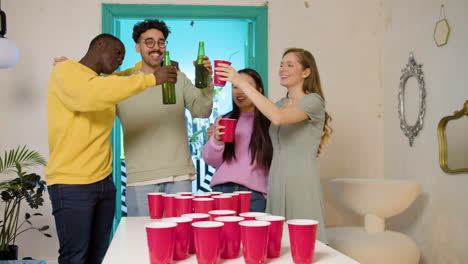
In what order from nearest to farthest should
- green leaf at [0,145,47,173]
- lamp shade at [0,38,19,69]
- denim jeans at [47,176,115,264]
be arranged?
denim jeans at [47,176,115,264], lamp shade at [0,38,19,69], green leaf at [0,145,47,173]

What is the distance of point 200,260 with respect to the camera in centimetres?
111

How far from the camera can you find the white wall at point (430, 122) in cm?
283

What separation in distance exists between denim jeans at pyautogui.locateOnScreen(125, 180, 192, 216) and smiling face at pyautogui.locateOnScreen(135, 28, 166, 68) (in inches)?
24.0

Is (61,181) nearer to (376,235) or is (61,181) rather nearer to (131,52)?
(376,235)

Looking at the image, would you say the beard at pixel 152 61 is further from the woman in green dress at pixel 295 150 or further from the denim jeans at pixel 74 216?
the denim jeans at pixel 74 216

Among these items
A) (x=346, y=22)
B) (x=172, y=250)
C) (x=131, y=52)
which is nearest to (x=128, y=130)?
(x=172, y=250)

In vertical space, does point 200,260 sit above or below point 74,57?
below

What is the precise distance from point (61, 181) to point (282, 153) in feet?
3.20

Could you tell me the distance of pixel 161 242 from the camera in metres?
1.09

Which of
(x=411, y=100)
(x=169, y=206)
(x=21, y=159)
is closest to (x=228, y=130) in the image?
(x=169, y=206)

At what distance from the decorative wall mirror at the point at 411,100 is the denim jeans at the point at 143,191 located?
1799 millimetres

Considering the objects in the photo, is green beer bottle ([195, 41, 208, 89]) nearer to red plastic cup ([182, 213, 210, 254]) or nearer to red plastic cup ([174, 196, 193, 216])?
red plastic cup ([174, 196, 193, 216])

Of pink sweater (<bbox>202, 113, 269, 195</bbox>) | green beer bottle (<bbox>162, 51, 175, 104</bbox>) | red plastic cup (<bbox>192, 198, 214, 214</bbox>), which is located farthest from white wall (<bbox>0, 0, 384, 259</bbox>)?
red plastic cup (<bbox>192, 198, 214, 214</bbox>)

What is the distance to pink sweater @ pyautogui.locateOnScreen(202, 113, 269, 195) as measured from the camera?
8.19 feet
